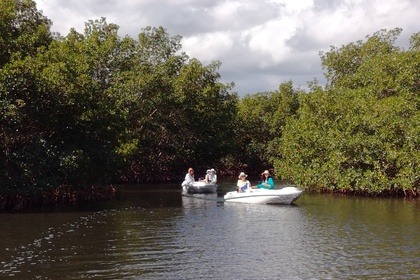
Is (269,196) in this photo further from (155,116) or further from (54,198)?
(155,116)

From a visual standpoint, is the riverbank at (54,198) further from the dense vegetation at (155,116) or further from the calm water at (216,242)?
the calm water at (216,242)

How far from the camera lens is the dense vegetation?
2297 centimetres

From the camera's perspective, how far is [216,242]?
631 inches

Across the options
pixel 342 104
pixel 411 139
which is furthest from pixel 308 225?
pixel 342 104

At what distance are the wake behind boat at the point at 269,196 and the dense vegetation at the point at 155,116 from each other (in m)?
5.02

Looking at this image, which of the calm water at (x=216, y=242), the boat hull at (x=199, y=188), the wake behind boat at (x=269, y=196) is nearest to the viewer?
the calm water at (x=216, y=242)

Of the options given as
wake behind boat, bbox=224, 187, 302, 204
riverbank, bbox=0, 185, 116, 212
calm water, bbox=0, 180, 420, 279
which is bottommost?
calm water, bbox=0, 180, 420, 279

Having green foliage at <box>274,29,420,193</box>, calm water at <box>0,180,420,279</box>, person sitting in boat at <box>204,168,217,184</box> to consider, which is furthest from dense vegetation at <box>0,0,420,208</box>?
person sitting in boat at <box>204,168,217,184</box>

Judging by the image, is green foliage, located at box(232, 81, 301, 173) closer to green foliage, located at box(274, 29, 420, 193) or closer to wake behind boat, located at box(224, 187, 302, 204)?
green foliage, located at box(274, 29, 420, 193)

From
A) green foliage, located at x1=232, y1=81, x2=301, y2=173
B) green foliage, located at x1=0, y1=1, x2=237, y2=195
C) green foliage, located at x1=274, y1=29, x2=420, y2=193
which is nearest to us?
green foliage, located at x1=0, y1=1, x2=237, y2=195

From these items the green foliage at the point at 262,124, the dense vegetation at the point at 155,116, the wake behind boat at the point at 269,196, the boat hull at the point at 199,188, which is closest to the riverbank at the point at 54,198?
the dense vegetation at the point at 155,116

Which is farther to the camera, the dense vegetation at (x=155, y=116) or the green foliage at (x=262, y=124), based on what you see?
the green foliage at (x=262, y=124)

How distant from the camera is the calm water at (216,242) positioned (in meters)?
12.6

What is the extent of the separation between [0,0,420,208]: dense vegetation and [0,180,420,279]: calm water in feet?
9.10
